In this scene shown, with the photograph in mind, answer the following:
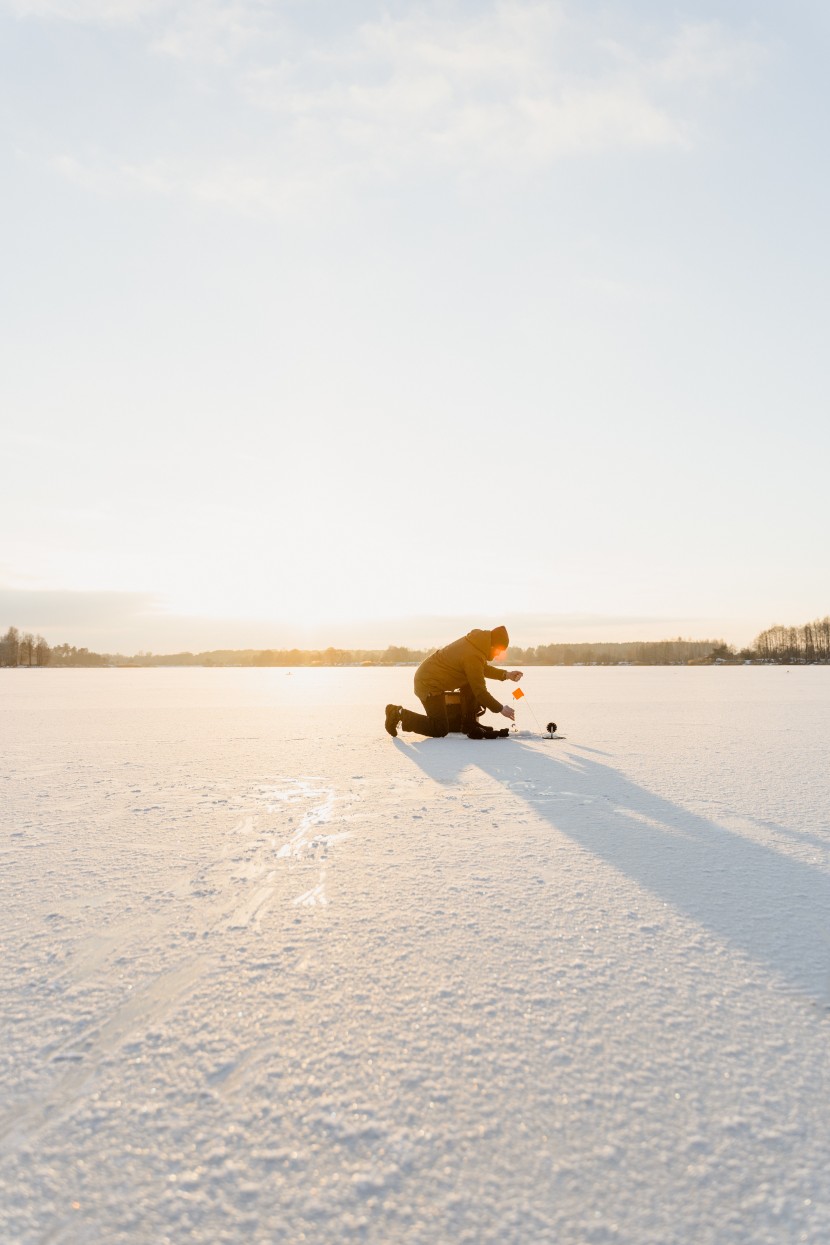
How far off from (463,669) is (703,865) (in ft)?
18.0

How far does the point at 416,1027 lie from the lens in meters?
1.84

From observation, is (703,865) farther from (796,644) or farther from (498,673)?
(796,644)

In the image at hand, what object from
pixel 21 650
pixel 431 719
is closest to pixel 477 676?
pixel 431 719

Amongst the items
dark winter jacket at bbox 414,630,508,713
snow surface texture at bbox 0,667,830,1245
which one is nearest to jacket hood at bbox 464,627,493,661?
dark winter jacket at bbox 414,630,508,713

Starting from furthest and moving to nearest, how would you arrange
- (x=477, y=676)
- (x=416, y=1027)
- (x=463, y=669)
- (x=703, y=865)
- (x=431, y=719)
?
(x=431, y=719) < (x=463, y=669) < (x=477, y=676) < (x=703, y=865) < (x=416, y=1027)

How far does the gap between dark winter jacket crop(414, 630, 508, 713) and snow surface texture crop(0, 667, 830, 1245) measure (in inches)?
163

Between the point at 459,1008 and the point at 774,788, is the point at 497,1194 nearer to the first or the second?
the point at 459,1008

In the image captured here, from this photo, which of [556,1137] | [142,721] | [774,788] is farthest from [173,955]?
[142,721]

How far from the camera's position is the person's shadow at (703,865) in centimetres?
239

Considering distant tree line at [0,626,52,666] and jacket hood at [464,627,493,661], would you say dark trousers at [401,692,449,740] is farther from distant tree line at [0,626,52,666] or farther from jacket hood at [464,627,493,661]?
distant tree line at [0,626,52,666]

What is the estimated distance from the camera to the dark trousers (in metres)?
8.89

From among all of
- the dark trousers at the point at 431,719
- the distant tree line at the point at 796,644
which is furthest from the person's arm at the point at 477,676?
the distant tree line at the point at 796,644

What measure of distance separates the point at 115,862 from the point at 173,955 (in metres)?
1.29

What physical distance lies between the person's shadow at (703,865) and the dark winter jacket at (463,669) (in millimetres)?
2581
